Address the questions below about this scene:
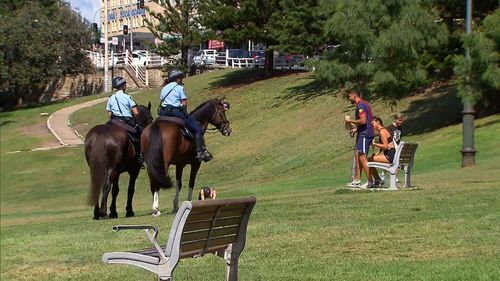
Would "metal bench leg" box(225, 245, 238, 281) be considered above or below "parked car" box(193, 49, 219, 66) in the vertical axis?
below

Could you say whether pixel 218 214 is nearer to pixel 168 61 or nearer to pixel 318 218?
pixel 318 218

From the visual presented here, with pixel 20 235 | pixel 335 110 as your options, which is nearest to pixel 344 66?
pixel 335 110

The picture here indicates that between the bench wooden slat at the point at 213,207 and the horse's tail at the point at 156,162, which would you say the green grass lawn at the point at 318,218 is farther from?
the bench wooden slat at the point at 213,207

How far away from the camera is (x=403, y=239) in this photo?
433 inches

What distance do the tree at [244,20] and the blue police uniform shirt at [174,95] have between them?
3904 centimetres

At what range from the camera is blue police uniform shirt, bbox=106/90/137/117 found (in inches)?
693

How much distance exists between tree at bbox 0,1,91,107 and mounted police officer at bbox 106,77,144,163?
58.4m

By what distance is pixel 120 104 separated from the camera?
58.1 ft

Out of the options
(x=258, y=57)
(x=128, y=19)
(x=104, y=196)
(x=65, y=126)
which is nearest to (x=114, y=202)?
(x=104, y=196)

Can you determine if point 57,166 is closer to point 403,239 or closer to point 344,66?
point 344,66

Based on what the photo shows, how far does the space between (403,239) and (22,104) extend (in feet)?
260

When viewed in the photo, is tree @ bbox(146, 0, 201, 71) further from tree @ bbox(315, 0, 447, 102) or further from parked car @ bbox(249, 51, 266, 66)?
tree @ bbox(315, 0, 447, 102)

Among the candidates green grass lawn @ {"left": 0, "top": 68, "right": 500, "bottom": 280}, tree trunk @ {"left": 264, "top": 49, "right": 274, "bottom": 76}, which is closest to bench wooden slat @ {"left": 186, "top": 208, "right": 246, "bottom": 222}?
green grass lawn @ {"left": 0, "top": 68, "right": 500, "bottom": 280}

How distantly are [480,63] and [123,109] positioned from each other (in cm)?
1374
